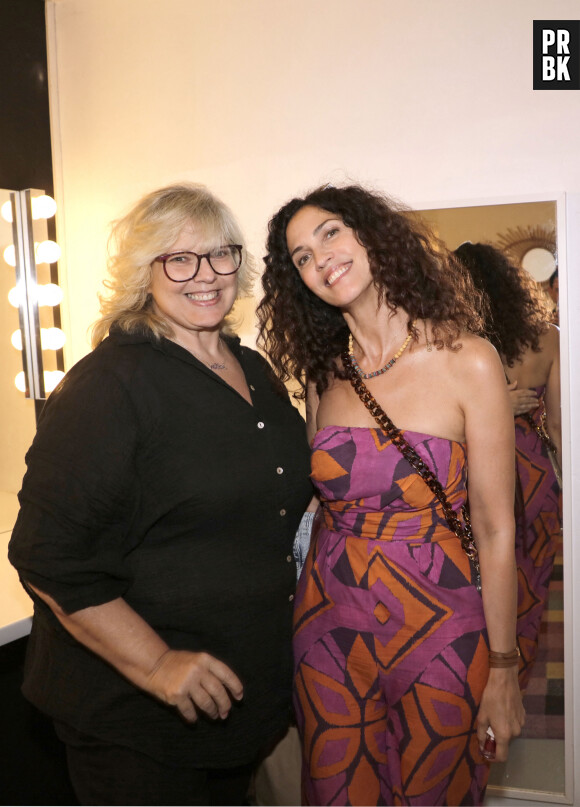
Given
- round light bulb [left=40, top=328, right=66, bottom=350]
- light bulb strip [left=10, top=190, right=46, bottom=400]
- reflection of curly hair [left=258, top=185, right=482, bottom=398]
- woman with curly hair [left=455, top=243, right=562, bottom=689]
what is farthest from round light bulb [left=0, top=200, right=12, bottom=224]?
woman with curly hair [left=455, top=243, right=562, bottom=689]

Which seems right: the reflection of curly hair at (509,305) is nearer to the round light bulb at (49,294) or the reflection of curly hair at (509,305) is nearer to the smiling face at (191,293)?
the smiling face at (191,293)

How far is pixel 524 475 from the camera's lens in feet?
6.51

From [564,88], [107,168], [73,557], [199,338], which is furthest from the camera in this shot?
[107,168]

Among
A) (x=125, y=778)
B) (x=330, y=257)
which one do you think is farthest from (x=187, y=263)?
(x=125, y=778)

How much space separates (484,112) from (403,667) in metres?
1.55

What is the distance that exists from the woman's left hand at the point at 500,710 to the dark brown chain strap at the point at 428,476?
7.0 inches

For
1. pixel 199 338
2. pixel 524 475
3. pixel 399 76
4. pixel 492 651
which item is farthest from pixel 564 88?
pixel 492 651

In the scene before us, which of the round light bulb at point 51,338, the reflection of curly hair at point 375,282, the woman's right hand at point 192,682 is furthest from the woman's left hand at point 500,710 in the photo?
the round light bulb at point 51,338

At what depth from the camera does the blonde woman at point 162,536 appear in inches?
45.8

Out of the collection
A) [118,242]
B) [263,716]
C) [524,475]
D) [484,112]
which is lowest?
[263,716]

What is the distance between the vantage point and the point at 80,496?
1141 mm

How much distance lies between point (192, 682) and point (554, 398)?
52.0 inches

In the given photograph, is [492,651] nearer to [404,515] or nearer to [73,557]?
[404,515]

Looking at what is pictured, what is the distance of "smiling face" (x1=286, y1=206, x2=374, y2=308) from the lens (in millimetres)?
1479
